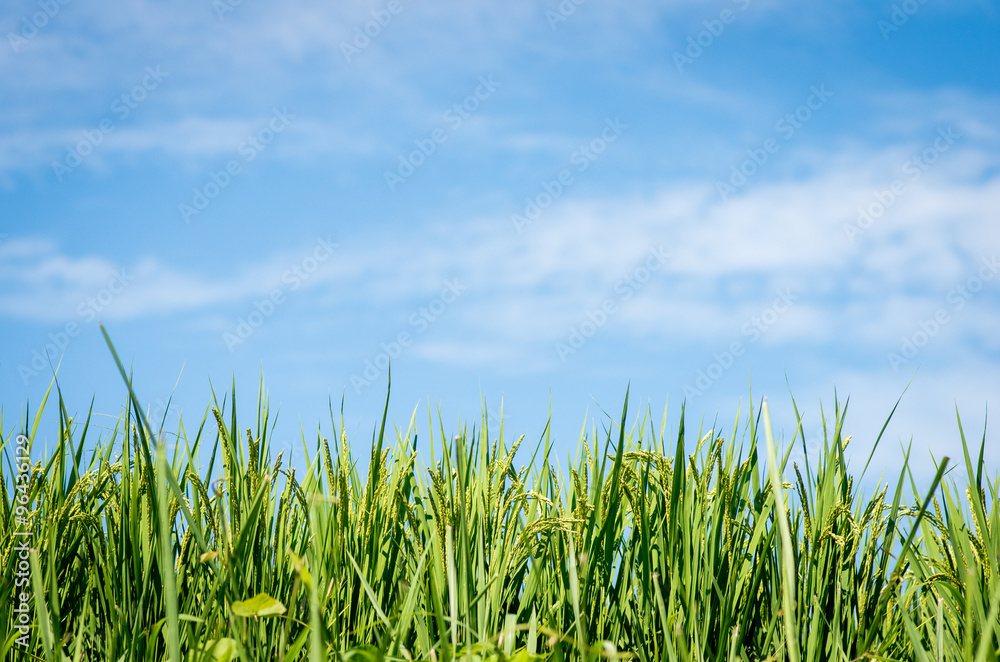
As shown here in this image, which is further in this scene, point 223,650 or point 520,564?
point 520,564

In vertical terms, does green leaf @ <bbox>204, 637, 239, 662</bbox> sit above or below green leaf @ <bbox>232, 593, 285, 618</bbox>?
below

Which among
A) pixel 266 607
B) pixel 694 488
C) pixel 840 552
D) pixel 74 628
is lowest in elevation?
pixel 74 628

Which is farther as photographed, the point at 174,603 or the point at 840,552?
the point at 840,552

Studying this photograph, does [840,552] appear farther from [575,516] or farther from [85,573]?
[85,573]

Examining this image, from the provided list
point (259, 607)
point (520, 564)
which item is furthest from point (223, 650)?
point (520, 564)

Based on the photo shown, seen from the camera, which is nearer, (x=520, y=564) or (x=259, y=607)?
(x=259, y=607)

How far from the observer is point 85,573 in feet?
8.80

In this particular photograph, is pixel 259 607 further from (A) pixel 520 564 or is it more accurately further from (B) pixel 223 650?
(A) pixel 520 564

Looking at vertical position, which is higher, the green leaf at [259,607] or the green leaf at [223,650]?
the green leaf at [259,607]

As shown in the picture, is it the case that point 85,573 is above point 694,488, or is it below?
below

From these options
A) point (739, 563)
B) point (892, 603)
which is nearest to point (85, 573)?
point (739, 563)

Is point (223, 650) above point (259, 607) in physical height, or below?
below

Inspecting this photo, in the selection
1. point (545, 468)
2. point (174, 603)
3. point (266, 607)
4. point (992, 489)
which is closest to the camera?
point (174, 603)

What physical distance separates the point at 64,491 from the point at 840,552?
2.75 meters
